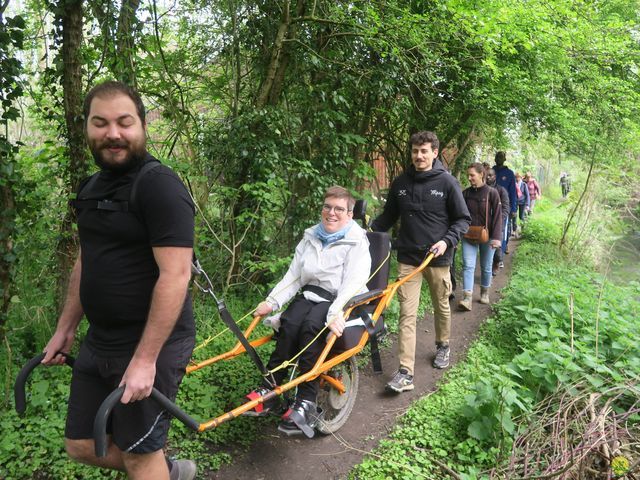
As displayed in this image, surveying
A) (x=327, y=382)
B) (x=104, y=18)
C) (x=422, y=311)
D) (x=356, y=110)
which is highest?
(x=104, y=18)

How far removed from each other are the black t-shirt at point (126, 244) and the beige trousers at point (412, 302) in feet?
8.63

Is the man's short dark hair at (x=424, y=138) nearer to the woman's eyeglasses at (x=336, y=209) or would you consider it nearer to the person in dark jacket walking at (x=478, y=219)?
the woman's eyeglasses at (x=336, y=209)

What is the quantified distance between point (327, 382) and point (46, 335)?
8.41 ft

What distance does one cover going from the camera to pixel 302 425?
2.83 m

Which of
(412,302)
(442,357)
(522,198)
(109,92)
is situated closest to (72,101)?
(109,92)

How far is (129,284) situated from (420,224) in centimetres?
299

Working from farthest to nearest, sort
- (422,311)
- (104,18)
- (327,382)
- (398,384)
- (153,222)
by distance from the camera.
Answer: (422,311) → (398,384) → (104,18) → (327,382) → (153,222)

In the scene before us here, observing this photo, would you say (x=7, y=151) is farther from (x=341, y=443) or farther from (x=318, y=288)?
(x=341, y=443)

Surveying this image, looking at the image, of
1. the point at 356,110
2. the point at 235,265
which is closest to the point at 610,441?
the point at 235,265

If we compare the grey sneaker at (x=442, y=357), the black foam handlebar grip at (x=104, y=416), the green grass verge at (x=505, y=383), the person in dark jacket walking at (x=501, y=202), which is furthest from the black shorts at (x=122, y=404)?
the person in dark jacket walking at (x=501, y=202)

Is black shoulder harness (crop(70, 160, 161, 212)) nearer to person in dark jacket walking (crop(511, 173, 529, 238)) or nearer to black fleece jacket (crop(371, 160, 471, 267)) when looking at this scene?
black fleece jacket (crop(371, 160, 471, 267))

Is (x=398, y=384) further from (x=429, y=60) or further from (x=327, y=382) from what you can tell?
(x=429, y=60)

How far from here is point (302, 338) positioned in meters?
3.14

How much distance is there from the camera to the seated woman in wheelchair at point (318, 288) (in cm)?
308
